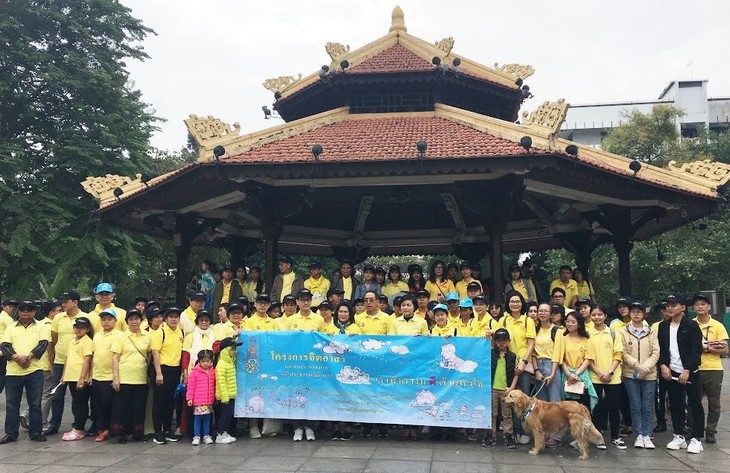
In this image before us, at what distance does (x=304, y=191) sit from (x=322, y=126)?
5.85ft

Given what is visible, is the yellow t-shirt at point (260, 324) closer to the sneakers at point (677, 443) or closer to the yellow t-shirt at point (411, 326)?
the yellow t-shirt at point (411, 326)

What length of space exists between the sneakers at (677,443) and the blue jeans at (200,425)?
632 cm

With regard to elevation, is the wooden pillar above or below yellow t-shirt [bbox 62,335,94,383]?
above

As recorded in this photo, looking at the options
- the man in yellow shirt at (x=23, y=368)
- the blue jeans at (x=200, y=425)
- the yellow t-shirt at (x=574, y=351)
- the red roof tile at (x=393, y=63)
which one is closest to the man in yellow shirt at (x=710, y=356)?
the yellow t-shirt at (x=574, y=351)

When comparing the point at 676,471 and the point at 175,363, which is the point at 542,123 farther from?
the point at 175,363

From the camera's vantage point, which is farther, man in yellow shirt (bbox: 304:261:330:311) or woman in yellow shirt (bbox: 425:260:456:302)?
woman in yellow shirt (bbox: 425:260:456:302)

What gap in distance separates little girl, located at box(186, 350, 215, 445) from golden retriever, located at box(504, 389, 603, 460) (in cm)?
409

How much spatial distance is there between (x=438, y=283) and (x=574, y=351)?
3.77m

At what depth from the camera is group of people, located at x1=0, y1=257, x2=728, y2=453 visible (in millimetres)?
7672

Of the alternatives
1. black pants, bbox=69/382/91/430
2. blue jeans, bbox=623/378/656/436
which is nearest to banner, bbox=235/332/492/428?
blue jeans, bbox=623/378/656/436

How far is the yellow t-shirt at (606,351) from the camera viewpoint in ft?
25.1

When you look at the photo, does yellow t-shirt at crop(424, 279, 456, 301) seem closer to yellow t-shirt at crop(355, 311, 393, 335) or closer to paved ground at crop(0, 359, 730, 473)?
yellow t-shirt at crop(355, 311, 393, 335)

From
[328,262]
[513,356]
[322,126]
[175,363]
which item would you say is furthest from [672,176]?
[328,262]

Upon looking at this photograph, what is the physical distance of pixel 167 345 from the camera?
8.13m
